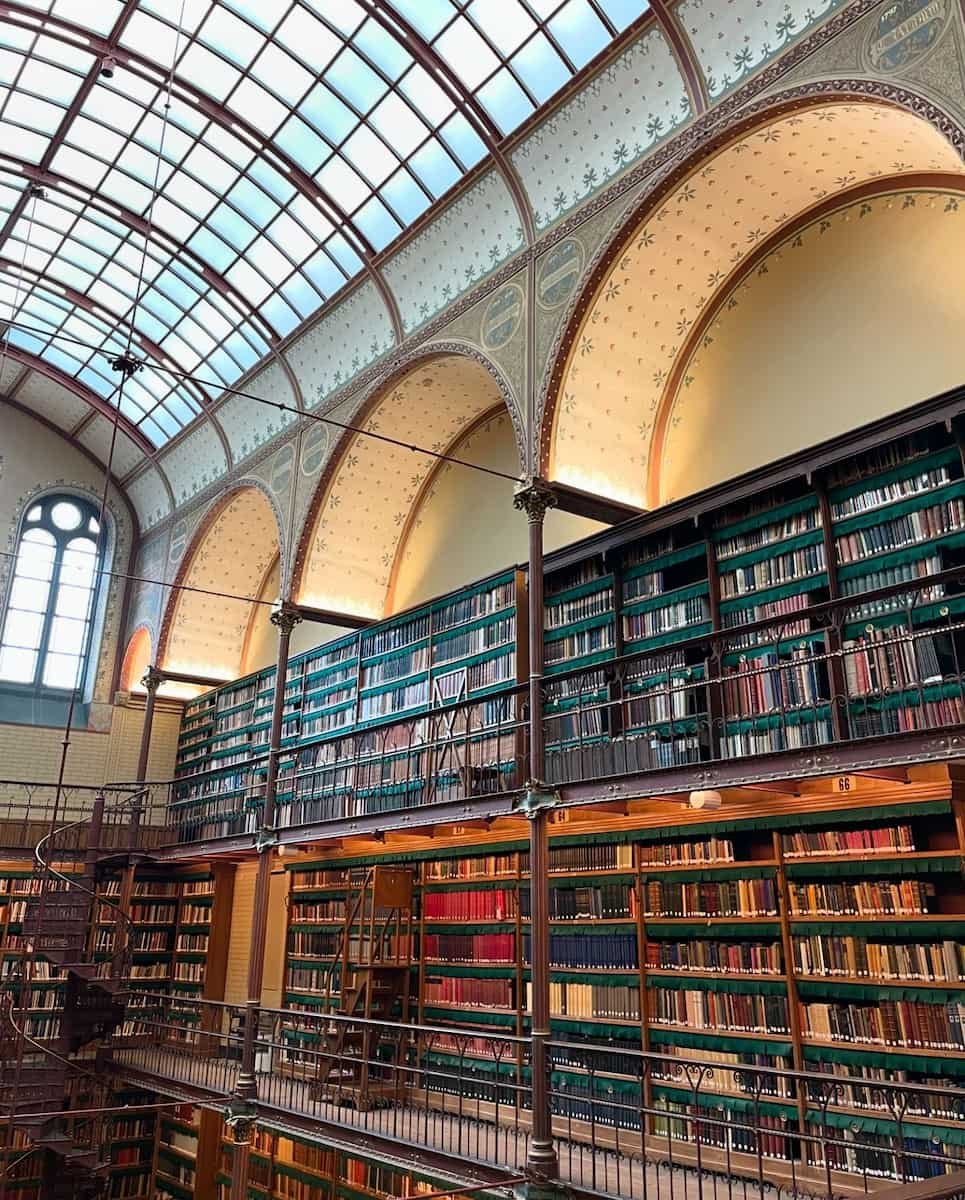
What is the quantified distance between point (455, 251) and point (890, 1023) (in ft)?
26.0

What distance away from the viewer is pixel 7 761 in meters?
15.6

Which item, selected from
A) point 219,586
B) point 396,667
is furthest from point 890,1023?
point 219,586

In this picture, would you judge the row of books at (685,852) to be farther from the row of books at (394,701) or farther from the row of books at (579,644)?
the row of books at (394,701)

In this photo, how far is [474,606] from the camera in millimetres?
10188

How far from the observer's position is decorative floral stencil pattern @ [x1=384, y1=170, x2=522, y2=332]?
30.8ft

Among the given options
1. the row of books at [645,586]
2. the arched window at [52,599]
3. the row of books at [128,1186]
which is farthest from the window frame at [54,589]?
the row of books at [645,586]

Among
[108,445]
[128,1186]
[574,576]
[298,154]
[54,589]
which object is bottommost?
[128,1186]

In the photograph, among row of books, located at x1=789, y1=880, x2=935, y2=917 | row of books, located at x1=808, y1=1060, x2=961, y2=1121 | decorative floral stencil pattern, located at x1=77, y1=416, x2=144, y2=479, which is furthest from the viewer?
decorative floral stencil pattern, located at x1=77, y1=416, x2=144, y2=479

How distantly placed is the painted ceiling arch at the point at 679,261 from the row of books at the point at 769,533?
4.44ft

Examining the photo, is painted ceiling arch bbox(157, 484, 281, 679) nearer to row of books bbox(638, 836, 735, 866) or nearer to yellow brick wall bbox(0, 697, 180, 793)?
yellow brick wall bbox(0, 697, 180, 793)

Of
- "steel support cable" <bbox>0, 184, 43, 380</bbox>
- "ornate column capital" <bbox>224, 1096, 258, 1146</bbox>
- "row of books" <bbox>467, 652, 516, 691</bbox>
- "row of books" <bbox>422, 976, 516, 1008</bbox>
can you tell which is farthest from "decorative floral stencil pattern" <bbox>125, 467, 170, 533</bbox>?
"ornate column capital" <bbox>224, 1096, 258, 1146</bbox>

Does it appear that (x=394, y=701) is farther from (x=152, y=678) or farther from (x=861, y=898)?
(x=861, y=898)

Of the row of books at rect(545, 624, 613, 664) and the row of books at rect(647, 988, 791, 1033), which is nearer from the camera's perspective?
the row of books at rect(647, 988, 791, 1033)

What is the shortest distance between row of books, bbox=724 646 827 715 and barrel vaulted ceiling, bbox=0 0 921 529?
4.32 meters
